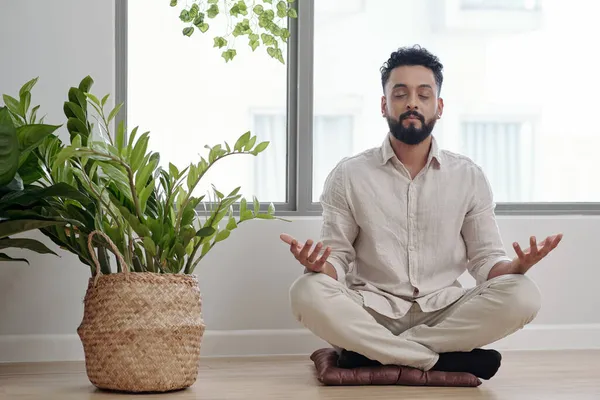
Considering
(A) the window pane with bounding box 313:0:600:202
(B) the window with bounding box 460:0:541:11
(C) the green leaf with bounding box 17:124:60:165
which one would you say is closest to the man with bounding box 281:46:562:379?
(A) the window pane with bounding box 313:0:600:202

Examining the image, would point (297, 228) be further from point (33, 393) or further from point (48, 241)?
point (33, 393)

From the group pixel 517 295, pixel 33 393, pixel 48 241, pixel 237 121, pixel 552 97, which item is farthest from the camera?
pixel 552 97

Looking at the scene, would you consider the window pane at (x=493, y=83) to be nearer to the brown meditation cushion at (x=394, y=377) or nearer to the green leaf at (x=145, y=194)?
the brown meditation cushion at (x=394, y=377)

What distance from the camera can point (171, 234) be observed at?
8.84ft

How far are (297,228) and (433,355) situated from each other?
907 millimetres

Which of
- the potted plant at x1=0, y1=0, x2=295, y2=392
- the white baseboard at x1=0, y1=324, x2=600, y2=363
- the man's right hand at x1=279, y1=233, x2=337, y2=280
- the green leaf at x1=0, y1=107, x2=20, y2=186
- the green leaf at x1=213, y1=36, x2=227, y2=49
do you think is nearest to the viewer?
the green leaf at x1=0, y1=107, x2=20, y2=186

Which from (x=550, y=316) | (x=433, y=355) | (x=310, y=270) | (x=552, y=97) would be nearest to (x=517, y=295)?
(x=433, y=355)

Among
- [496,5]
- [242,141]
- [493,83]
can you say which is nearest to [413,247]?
[242,141]

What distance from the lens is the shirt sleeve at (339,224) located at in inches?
121

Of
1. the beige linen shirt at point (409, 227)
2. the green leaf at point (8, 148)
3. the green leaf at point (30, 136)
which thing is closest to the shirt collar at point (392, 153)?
the beige linen shirt at point (409, 227)

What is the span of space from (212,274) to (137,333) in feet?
3.03

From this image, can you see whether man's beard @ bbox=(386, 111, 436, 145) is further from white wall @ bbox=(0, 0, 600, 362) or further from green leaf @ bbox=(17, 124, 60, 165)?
green leaf @ bbox=(17, 124, 60, 165)

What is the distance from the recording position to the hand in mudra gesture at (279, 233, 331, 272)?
2.67 m

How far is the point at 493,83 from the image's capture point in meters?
3.82
